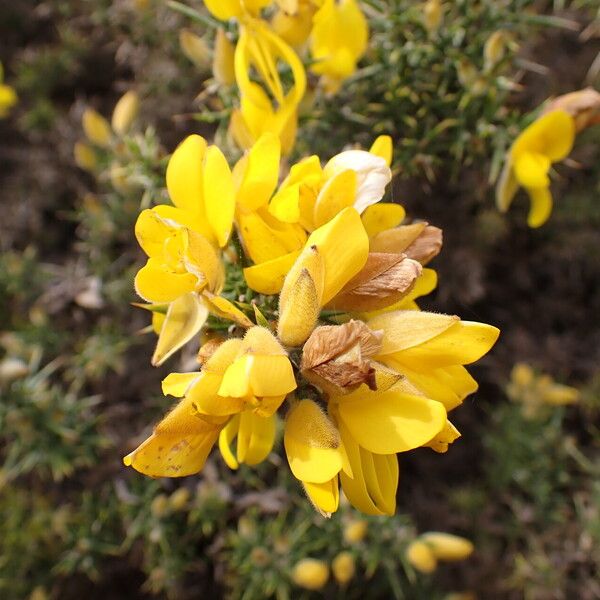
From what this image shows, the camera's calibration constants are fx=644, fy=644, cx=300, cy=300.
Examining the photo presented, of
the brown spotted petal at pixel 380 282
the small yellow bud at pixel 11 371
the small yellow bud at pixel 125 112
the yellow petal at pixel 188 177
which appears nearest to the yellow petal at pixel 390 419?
the brown spotted petal at pixel 380 282

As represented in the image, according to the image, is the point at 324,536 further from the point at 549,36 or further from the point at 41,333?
the point at 549,36

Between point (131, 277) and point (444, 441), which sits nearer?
point (444, 441)

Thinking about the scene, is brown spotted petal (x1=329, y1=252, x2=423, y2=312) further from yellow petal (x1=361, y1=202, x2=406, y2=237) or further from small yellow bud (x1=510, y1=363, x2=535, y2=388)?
small yellow bud (x1=510, y1=363, x2=535, y2=388)

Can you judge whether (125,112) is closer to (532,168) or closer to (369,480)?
(532,168)

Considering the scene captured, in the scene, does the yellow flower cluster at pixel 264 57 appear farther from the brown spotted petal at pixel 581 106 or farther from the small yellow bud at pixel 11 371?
the small yellow bud at pixel 11 371

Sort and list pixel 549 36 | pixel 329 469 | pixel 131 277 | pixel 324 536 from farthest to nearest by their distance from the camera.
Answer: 1. pixel 549 36
2. pixel 131 277
3. pixel 324 536
4. pixel 329 469

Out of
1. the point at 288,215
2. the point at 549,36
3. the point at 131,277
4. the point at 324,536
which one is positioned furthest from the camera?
the point at 549,36

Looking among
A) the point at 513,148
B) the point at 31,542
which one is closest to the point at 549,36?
the point at 513,148
